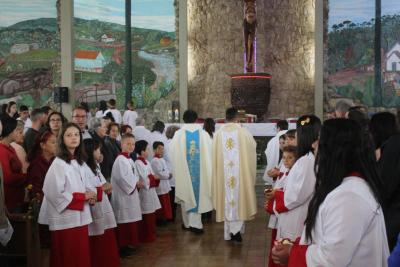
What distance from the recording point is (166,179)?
313 inches

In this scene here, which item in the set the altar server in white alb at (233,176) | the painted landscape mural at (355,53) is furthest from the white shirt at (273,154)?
the painted landscape mural at (355,53)

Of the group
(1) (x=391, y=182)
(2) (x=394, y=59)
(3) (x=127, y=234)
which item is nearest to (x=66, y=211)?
(3) (x=127, y=234)

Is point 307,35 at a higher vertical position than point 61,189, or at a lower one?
higher

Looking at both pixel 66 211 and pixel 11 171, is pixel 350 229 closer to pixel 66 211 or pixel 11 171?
pixel 66 211

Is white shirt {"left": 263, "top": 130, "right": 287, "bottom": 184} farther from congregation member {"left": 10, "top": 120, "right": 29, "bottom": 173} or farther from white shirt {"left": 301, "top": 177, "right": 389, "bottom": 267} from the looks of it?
white shirt {"left": 301, "top": 177, "right": 389, "bottom": 267}

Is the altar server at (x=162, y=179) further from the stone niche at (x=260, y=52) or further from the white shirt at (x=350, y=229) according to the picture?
the stone niche at (x=260, y=52)

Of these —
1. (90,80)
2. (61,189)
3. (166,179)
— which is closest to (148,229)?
(166,179)

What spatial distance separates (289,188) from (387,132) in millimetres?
775

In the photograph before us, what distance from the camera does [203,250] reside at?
652 cm

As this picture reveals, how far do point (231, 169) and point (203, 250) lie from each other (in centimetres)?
116

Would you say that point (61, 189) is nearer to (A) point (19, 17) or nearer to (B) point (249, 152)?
(B) point (249, 152)

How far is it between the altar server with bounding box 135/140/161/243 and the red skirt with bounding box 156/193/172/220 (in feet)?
2.95

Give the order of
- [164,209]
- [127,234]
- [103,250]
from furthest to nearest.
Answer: [164,209] < [127,234] < [103,250]

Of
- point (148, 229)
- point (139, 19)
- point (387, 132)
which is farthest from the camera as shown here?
point (139, 19)
